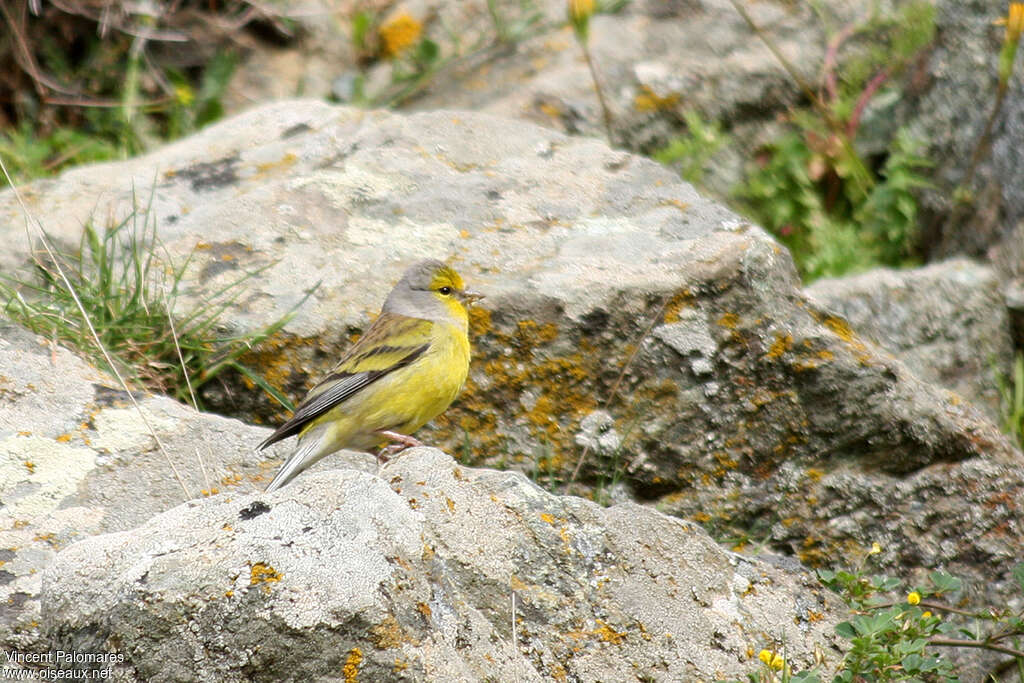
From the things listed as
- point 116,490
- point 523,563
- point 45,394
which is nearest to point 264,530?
point 523,563

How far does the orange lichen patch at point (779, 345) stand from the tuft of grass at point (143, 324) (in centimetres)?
213

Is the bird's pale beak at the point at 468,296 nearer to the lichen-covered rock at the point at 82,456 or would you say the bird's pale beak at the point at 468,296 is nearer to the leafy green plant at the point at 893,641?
the lichen-covered rock at the point at 82,456

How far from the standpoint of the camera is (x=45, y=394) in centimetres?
447

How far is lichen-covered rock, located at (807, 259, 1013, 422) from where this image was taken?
20.2ft

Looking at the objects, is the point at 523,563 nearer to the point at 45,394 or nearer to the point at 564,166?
the point at 45,394

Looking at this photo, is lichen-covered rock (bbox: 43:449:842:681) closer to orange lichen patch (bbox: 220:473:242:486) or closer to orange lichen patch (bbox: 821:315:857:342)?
orange lichen patch (bbox: 220:473:242:486)

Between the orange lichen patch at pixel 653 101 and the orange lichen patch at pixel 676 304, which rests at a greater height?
the orange lichen patch at pixel 676 304

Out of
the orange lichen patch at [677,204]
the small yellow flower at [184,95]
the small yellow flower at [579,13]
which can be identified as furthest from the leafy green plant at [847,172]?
the small yellow flower at [184,95]

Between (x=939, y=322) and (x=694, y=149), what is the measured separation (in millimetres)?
2028

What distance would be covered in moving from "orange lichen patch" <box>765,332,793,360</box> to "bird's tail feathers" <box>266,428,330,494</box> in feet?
6.49

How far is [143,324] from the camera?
201 inches

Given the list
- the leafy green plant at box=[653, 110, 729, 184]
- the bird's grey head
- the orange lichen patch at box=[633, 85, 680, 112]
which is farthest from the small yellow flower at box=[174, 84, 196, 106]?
the bird's grey head

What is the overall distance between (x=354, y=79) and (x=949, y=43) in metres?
4.13

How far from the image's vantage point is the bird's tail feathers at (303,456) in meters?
4.21
